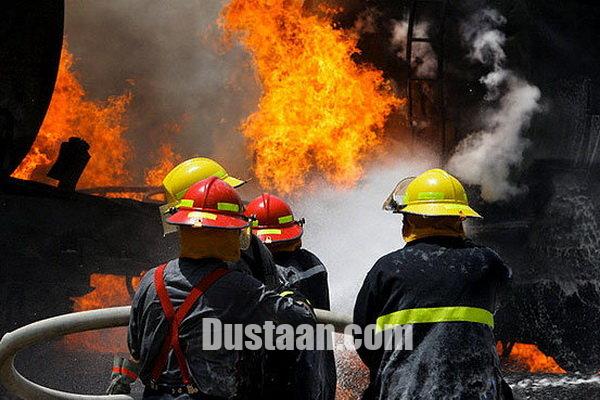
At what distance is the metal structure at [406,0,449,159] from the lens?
911 centimetres

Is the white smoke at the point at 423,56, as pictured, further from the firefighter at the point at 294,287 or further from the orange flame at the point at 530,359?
the firefighter at the point at 294,287

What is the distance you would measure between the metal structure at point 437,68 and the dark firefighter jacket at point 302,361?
545 cm

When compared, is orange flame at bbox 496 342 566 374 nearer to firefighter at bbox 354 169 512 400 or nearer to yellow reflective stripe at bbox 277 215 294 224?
yellow reflective stripe at bbox 277 215 294 224

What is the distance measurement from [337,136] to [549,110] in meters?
2.62

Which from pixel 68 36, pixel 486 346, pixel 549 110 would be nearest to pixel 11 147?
pixel 486 346

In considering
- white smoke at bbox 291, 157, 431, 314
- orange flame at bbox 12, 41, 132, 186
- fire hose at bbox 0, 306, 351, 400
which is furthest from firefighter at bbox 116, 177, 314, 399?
orange flame at bbox 12, 41, 132, 186

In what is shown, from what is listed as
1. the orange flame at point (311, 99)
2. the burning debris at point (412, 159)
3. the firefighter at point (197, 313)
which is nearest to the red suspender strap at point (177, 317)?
the firefighter at point (197, 313)

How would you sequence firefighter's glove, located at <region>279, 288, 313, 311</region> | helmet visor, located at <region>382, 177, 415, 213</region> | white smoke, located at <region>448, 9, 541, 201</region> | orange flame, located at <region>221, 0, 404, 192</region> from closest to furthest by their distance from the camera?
firefighter's glove, located at <region>279, 288, 313, 311</region> → helmet visor, located at <region>382, 177, 415, 213</region> → white smoke, located at <region>448, 9, 541, 201</region> → orange flame, located at <region>221, 0, 404, 192</region>

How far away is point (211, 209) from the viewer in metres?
2.83

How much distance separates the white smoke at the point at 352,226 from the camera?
9.62 metres

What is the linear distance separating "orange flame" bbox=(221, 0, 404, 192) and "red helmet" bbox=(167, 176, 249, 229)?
728 centimetres

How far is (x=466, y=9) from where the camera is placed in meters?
9.52

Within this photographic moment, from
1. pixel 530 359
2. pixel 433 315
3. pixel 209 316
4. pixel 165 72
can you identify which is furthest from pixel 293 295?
pixel 165 72

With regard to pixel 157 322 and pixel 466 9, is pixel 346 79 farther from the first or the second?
pixel 157 322
